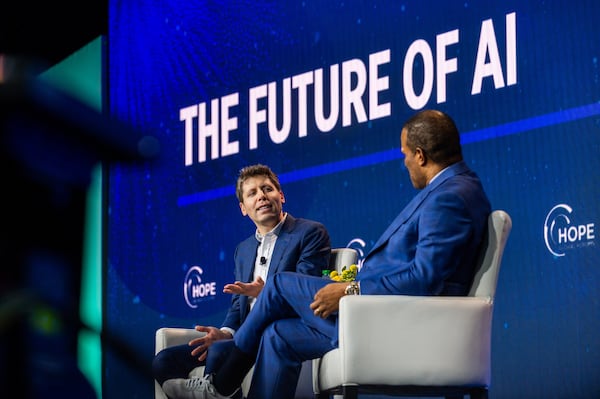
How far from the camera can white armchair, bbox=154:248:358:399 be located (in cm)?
324

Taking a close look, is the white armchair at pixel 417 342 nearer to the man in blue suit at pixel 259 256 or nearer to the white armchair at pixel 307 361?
the white armchair at pixel 307 361

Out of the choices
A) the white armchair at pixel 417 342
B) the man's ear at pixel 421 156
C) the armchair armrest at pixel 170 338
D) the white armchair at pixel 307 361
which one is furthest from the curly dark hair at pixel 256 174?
the white armchair at pixel 417 342

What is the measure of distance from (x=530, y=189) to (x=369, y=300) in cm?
158

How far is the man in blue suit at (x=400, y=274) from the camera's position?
2596 mm

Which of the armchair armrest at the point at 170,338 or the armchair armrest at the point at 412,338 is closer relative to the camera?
the armchair armrest at the point at 412,338

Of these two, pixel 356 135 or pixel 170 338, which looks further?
pixel 356 135

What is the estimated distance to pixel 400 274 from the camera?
264cm

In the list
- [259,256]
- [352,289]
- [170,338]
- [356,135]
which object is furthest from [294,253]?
[356,135]

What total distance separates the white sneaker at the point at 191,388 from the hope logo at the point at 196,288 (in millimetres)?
2222

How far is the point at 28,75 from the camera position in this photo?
0.39 metres

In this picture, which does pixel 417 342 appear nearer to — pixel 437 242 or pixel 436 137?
pixel 437 242

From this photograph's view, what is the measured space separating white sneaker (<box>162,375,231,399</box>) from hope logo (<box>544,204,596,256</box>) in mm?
1583

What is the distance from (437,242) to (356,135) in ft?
7.26

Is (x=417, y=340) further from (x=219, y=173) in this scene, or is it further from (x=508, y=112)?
(x=219, y=173)
